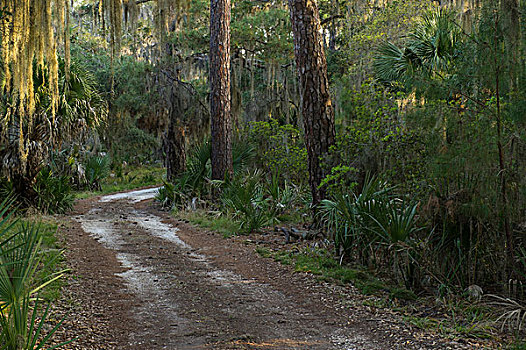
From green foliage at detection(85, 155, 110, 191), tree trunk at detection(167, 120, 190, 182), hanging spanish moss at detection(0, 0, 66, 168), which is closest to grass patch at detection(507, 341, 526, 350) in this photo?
hanging spanish moss at detection(0, 0, 66, 168)

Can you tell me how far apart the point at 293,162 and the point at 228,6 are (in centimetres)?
449

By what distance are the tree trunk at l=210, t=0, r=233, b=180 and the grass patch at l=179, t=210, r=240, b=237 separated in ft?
4.42

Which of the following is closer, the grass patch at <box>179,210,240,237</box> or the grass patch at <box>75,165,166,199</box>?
the grass patch at <box>179,210,240,237</box>

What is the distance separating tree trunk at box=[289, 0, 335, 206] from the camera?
343 inches

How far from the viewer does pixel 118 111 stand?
24.0 m

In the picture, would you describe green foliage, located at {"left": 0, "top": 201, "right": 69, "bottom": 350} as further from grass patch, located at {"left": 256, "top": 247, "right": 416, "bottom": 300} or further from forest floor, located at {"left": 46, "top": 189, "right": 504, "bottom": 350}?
grass patch, located at {"left": 256, "top": 247, "right": 416, "bottom": 300}

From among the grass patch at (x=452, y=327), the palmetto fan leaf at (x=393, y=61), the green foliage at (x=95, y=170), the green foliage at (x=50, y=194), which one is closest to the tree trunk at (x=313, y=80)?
the palmetto fan leaf at (x=393, y=61)

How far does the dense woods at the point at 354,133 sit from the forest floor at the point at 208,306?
98cm

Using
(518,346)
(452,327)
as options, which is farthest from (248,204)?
(518,346)

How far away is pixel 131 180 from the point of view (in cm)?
2552

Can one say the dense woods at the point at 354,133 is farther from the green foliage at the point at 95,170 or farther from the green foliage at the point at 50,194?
the green foliage at the point at 95,170

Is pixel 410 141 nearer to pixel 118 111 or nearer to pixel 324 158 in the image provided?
pixel 324 158

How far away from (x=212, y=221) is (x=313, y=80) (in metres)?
4.04

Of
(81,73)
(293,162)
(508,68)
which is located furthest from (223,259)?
(81,73)
